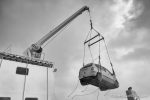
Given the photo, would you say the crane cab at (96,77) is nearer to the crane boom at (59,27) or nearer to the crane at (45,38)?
the crane at (45,38)

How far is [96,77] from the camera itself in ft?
31.7

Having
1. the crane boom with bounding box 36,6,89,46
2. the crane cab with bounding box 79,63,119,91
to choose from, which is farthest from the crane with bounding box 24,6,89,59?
the crane cab with bounding box 79,63,119,91

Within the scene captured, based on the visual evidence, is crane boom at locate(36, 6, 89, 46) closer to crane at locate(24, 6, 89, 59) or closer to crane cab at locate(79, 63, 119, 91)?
crane at locate(24, 6, 89, 59)

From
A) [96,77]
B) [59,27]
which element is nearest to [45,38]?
[59,27]

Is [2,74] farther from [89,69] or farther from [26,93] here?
[89,69]

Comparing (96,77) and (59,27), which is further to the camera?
(59,27)

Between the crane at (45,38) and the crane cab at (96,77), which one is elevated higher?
the crane at (45,38)

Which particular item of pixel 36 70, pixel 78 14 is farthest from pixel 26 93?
pixel 78 14

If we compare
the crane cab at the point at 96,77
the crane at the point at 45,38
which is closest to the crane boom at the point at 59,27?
the crane at the point at 45,38

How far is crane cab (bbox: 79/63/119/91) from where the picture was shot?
971 cm

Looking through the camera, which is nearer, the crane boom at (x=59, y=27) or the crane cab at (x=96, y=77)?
the crane cab at (x=96, y=77)

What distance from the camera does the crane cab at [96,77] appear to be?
9.71m

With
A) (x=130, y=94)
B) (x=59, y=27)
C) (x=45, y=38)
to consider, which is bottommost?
(x=130, y=94)

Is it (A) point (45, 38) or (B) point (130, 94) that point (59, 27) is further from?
(B) point (130, 94)
